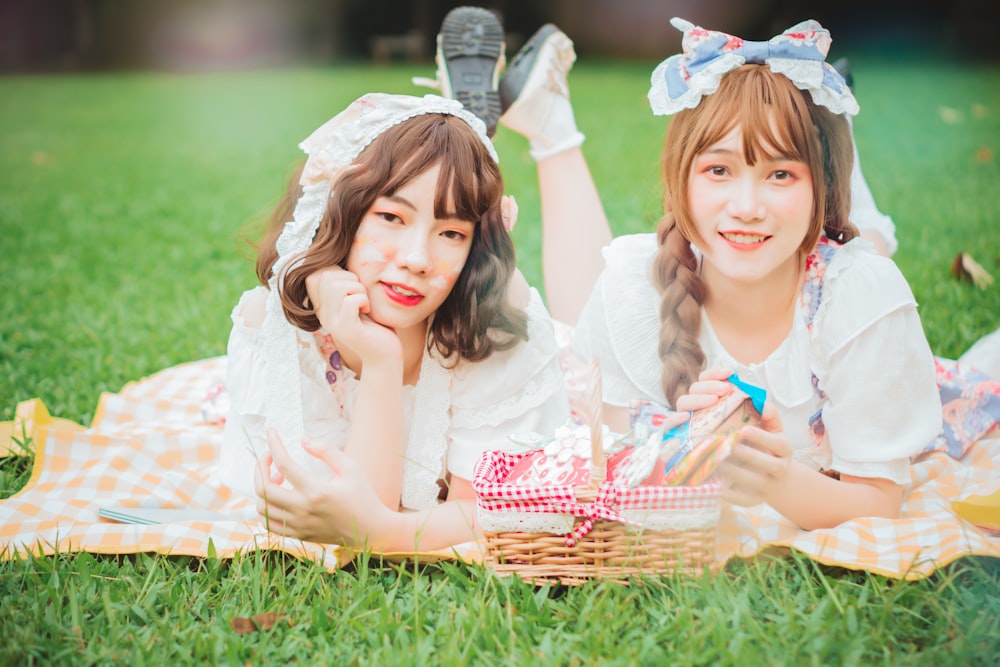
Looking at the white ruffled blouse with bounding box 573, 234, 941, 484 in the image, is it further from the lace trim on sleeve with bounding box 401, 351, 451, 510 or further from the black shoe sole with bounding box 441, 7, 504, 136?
the black shoe sole with bounding box 441, 7, 504, 136

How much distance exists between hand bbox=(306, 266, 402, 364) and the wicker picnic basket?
373 mm

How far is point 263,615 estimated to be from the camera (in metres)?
1.69

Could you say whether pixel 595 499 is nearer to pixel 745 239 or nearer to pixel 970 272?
pixel 745 239

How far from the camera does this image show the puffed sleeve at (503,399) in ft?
7.09

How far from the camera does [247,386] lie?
226 cm

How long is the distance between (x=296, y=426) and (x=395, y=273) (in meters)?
0.42

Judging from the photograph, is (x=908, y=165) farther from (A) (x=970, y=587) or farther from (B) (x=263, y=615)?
(B) (x=263, y=615)

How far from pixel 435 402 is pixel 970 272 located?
2340 millimetres

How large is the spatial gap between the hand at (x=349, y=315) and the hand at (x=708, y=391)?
0.61 metres

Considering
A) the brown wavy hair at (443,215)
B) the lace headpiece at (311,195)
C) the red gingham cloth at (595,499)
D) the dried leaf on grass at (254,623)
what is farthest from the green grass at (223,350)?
the brown wavy hair at (443,215)

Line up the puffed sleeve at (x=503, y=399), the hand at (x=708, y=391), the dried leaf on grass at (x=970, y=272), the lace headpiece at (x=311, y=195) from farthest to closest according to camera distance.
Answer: the dried leaf on grass at (x=970, y=272)
the puffed sleeve at (x=503, y=399)
the lace headpiece at (x=311, y=195)
the hand at (x=708, y=391)

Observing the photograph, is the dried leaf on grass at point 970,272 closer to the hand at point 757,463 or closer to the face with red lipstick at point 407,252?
the hand at point 757,463

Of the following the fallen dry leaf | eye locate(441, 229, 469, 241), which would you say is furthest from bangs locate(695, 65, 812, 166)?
the fallen dry leaf

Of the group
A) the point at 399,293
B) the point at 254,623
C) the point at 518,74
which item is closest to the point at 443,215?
the point at 399,293
